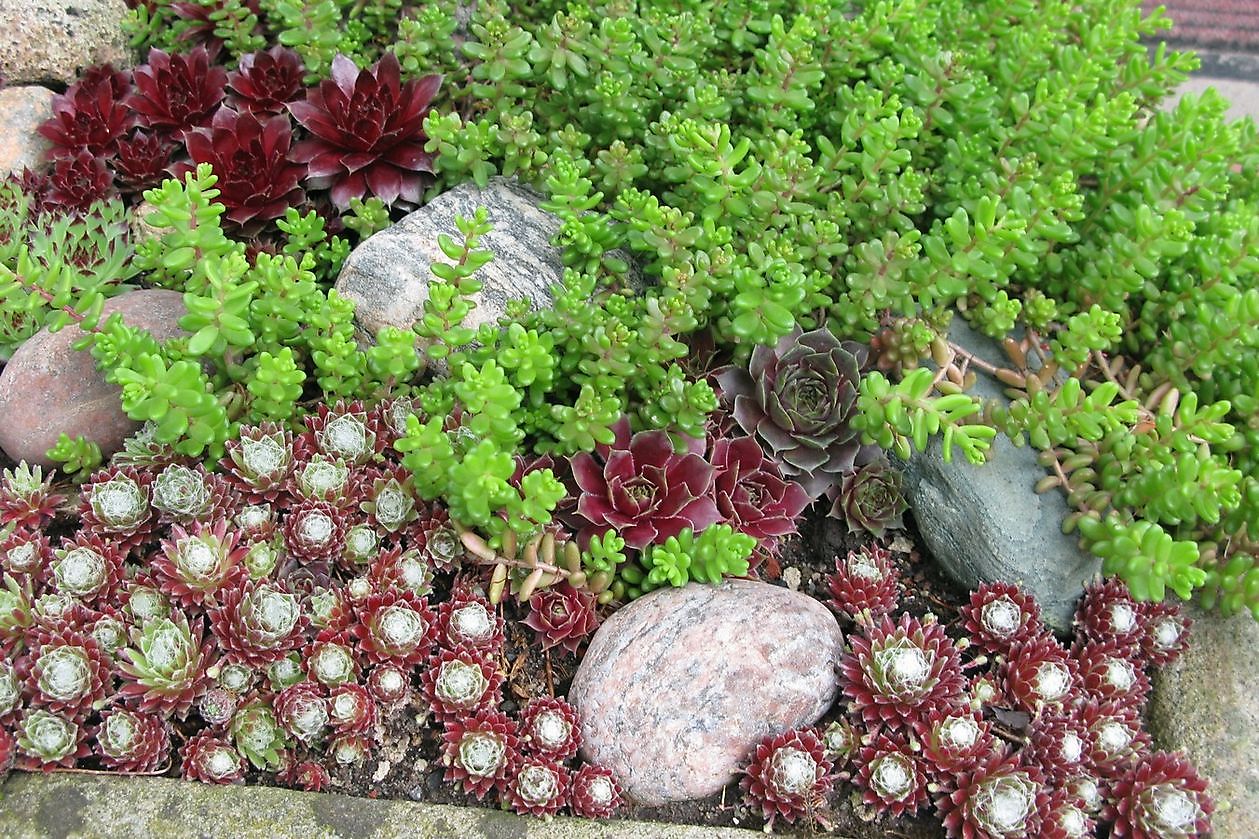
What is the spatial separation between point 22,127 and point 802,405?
2.80 meters

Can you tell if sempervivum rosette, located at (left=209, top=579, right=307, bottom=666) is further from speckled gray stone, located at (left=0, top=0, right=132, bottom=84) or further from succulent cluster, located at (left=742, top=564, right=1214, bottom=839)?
speckled gray stone, located at (left=0, top=0, right=132, bottom=84)

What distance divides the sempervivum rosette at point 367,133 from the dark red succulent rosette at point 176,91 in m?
0.37

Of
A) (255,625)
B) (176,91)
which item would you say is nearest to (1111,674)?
(255,625)

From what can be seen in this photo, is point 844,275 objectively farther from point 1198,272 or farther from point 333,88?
point 333,88

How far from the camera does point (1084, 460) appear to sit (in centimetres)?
273

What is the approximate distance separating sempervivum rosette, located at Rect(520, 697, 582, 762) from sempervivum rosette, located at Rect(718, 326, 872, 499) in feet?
3.02

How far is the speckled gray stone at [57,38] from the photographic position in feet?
11.1

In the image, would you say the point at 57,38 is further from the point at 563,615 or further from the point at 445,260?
the point at 563,615

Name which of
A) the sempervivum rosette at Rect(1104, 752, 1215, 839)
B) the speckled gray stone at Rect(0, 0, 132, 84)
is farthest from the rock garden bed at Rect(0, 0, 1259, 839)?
the speckled gray stone at Rect(0, 0, 132, 84)

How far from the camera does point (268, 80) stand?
10.7 ft

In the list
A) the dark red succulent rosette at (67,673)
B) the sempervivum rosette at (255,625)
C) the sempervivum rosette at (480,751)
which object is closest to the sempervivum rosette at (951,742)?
the sempervivum rosette at (480,751)

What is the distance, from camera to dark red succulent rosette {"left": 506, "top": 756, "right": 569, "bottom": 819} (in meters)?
2.23

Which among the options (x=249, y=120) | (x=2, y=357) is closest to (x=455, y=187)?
(x=249, y=120)

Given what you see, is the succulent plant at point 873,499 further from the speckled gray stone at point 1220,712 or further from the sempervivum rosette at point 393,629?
the sempervivum rosette at point 393,629
